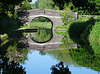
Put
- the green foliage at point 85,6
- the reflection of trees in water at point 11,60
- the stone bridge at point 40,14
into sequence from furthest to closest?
the green foliage at point 85,6 → the stone bridge at point 40,14 → the reflection of trees in water at point 11,60

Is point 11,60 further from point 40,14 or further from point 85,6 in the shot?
point 85,6

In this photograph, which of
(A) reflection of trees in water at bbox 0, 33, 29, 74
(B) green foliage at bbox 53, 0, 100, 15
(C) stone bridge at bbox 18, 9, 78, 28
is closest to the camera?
(A) reflection of trees in water at bbox 0, 33, 29, 74

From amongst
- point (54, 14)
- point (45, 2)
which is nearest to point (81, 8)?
point (54, 14)

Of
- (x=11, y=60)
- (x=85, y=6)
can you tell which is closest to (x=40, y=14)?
(x=85, y=6)

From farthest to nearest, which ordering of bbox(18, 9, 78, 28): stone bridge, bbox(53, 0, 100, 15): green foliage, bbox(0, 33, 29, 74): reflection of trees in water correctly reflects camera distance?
bbox(53, 0, 100, 15): green foliage → bbox(18, 9, 78, 28): stone bridge → bbox(0, 33, 29, 74): reflection of trees in water

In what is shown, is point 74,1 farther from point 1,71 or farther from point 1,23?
point 1,71

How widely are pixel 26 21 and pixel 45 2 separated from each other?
1159 inches

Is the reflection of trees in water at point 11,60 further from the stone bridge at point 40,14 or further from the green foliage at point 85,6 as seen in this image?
the green foliage at point 85,6

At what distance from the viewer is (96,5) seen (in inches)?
2007

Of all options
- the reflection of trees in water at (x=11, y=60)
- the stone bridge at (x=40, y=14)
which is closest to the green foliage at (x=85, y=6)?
the stone bridge at (x=40, y=14)

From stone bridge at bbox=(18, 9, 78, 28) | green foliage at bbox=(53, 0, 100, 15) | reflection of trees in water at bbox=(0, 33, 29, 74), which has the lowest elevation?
reflection of trees in water at bbox=(0, 33, 29, 74)

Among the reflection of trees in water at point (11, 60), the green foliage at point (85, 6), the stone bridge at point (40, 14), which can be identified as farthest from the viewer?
the green foliage at point (85, 6)

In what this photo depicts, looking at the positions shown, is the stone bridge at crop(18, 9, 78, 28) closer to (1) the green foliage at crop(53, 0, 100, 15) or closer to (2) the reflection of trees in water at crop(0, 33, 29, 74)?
(1) the green foliage at crop(53, 0, 100, 15)

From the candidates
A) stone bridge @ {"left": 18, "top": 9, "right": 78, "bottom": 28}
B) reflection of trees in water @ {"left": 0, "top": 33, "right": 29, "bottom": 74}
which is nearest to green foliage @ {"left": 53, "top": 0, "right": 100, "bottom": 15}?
stone bridge @ {"left": 18, "top": 9, "right": 78, "bottom": 28}
